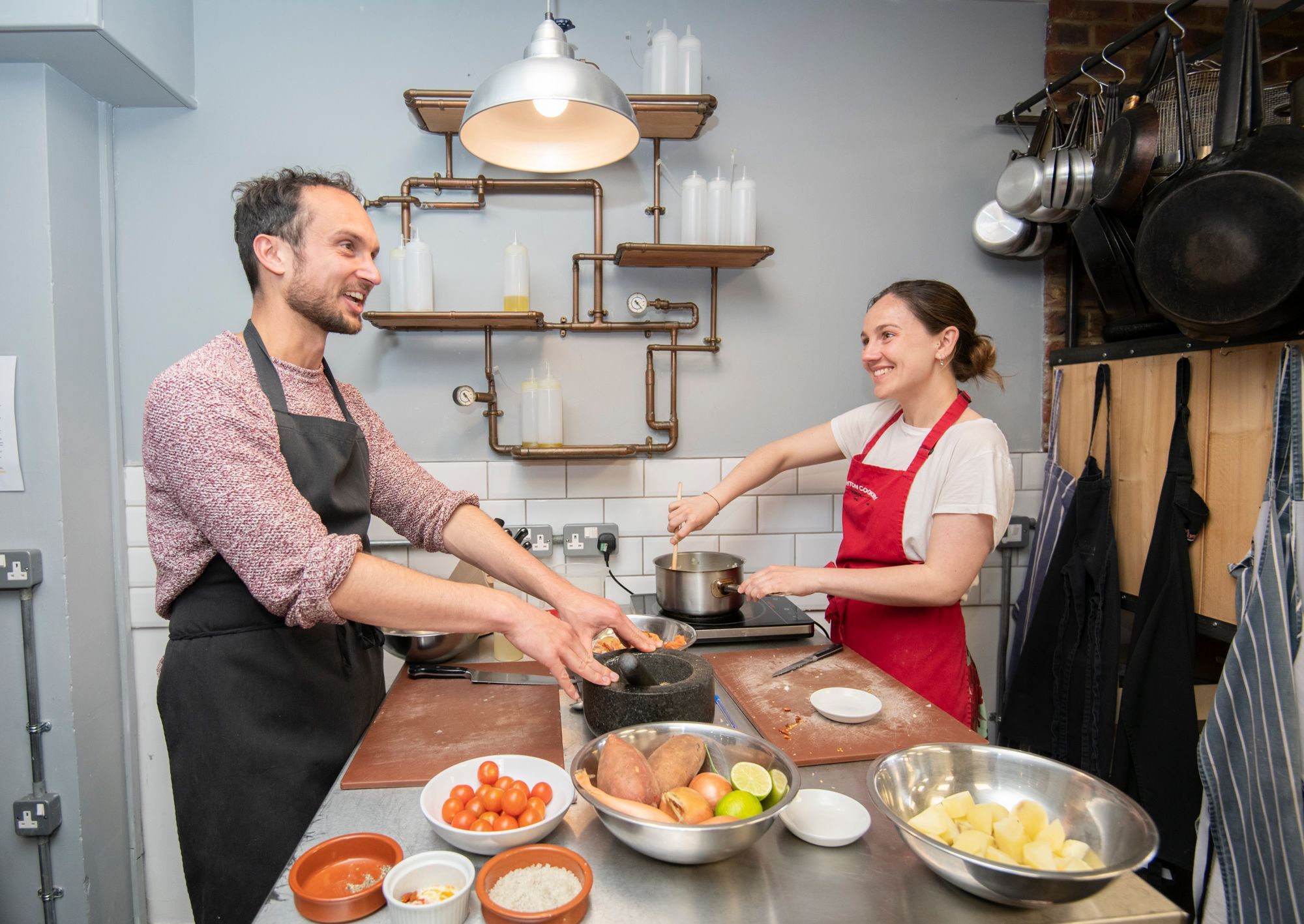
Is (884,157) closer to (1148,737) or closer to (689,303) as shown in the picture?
(689,303)

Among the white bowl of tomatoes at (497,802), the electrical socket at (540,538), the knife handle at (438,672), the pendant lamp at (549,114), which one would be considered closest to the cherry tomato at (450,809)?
the white bowl of tomatoes at (497,802)

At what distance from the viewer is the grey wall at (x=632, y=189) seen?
2.53 metres

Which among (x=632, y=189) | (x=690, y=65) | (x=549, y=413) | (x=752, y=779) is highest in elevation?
(x=690, y=65)

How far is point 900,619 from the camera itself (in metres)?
2.12

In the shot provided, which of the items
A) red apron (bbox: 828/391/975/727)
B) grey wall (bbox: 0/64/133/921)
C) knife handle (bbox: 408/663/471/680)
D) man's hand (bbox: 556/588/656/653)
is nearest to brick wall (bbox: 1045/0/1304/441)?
red apron (bbox: 828/391/975/727)

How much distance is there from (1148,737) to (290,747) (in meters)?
2.20

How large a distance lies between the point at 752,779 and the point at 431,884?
0.46 meters

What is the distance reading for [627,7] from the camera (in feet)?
8.60

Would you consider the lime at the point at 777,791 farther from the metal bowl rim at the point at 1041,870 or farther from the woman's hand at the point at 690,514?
the woman's hand at the point at 690,514

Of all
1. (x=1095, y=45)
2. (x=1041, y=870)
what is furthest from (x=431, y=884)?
(x=1095, y=45)

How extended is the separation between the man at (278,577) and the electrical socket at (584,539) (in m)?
0.77

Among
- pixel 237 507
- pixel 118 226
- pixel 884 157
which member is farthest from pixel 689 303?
pixel 118 226

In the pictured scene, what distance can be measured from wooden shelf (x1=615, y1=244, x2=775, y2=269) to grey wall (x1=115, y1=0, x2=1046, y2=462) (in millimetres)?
121

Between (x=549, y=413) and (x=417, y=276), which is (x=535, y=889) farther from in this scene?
(x=417, y=276)
